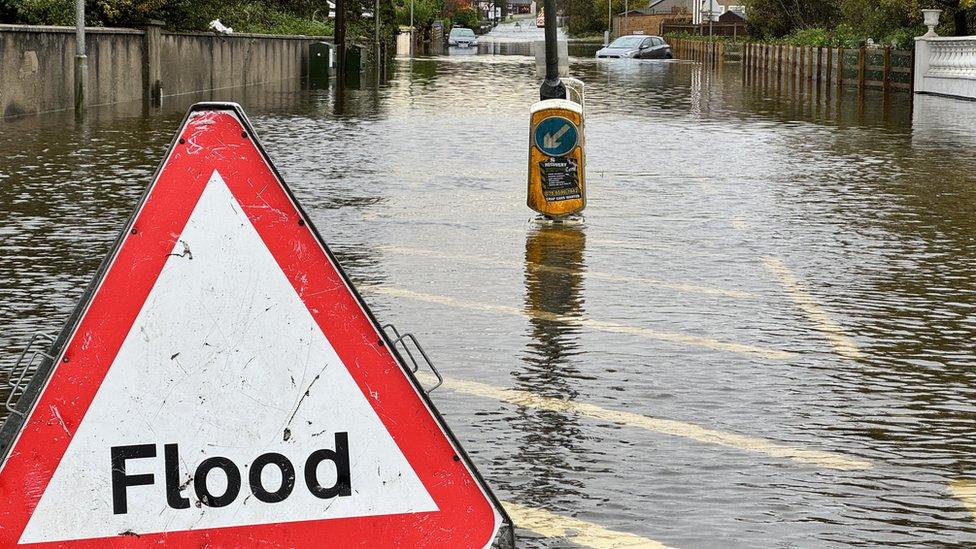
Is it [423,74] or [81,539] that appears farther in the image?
[423,74]

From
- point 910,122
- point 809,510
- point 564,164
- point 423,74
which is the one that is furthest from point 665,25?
point 809,510

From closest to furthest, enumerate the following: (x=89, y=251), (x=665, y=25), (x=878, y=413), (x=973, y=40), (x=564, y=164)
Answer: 1. (x=878, y=413)
2. (x=89, y=251)
3. (x=564, y=164)
4. (x=973, y=40)
5. (x=665, y=25)

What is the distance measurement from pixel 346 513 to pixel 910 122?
76.7ft

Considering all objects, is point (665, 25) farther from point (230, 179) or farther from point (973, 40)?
point (230, 179)

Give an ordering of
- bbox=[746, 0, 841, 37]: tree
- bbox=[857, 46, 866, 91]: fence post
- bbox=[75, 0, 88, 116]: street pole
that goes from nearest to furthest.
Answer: bbox=[75, 0, 88, 116]: street pole < bbox=[857, 46, 866, 91]: fence post < bbox=[746, 0, 841, 37]: tree

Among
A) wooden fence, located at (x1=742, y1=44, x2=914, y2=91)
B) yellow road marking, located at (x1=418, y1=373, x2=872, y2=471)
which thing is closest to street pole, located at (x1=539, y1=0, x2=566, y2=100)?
yellow road marking, located at (x1=418, y1=373, x2=872, y2=471)

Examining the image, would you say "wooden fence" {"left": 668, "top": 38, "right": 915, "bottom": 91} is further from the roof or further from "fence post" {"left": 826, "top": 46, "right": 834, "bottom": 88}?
the roof

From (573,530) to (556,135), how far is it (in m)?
7.37

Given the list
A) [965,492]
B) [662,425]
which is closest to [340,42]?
[662,425]

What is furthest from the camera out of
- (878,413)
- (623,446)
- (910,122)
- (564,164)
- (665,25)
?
(665,25)

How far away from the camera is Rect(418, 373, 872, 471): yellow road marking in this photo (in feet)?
18.8

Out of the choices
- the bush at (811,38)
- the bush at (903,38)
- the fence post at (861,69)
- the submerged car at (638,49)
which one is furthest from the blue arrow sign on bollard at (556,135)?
the submerged car at (638,49)

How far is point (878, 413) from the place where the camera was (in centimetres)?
642

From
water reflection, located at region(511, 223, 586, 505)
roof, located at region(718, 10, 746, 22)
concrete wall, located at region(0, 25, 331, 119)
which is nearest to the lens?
water reflection, located at region(511, 223, 586, 505)
